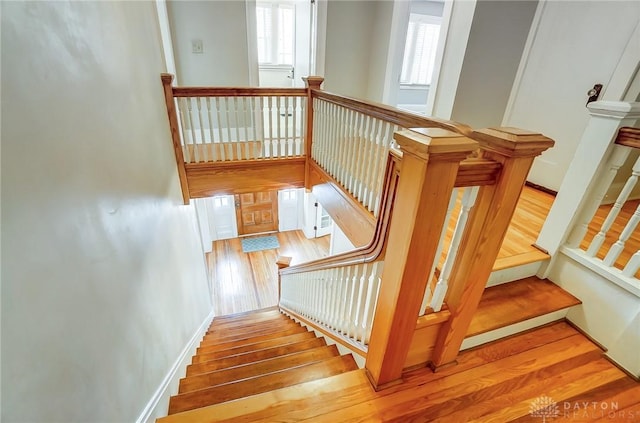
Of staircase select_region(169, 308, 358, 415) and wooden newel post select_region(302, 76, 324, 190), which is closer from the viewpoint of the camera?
staircase select_region(169, 308, 358, 415)

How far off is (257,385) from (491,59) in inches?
126

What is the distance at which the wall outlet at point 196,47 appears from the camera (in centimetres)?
334

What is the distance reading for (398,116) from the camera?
1616 millimetres

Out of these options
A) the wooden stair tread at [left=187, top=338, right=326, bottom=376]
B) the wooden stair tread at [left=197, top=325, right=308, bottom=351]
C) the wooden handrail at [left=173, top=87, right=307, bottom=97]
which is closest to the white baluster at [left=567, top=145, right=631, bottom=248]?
the wooden stair tread at [left=187, top=338, right=326, bottom=376]

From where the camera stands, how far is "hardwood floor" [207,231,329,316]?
→ 15.2 ft

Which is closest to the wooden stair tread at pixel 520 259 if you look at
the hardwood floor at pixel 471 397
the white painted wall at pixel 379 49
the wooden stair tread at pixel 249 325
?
the hardwood floor at pixel 471 397

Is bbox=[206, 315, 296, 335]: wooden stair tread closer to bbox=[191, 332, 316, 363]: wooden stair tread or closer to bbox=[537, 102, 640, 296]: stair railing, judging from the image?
bbox=[191, 332, 316, 363]: wooden stair tread

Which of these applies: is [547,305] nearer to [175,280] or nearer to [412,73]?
[175,280]

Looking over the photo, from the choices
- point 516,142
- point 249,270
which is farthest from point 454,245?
point 249,270

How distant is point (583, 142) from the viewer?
1419mm

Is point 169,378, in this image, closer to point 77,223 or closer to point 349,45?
point 77,223

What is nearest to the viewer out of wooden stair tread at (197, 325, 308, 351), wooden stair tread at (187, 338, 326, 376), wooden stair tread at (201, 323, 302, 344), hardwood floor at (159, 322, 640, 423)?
hardwood floor at (159, 322, 640, 423)

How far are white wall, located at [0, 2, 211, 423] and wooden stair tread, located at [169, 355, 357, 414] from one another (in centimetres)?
13

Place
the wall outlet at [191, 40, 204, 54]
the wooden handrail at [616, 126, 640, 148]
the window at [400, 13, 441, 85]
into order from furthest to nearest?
1. the window at [400, 13, 441, 85]
2. the wall outlet at [191, 40, 204, 54]
3. the wooden handrail at [616, 126, 640, 148]
